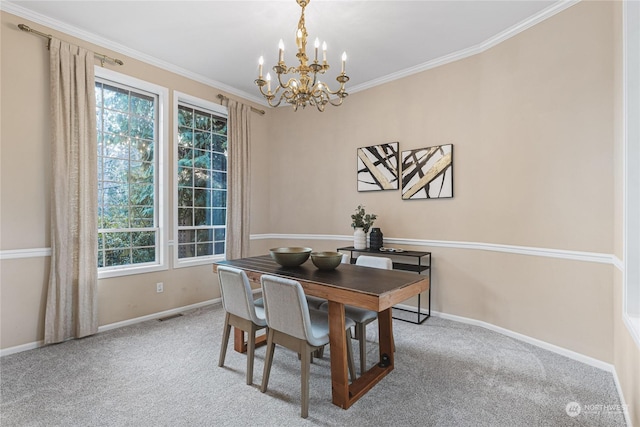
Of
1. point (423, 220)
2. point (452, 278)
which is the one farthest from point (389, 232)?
point (452, 278)

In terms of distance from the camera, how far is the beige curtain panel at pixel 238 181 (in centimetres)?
445

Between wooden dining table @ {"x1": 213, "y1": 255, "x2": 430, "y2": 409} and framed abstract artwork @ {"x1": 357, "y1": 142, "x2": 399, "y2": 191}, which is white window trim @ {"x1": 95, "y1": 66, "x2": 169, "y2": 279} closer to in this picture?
wooden dining table @ {"x1": 213, "y1": 255, "x2": 430, "y2": 409}

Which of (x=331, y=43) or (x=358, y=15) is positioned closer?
(x=358, y=15)

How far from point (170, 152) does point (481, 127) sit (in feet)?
12.3

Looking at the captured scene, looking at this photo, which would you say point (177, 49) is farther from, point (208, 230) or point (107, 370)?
point (107, 370)

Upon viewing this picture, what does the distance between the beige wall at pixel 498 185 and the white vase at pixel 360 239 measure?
0.33 metres

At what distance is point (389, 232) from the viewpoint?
4152 mm

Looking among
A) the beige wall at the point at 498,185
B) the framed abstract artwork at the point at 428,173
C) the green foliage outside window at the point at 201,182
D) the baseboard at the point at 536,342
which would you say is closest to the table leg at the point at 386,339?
the beige wall at the point at 498,185

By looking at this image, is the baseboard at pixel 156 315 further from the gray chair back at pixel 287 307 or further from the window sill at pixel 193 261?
the gray chair back at pixel 287 307

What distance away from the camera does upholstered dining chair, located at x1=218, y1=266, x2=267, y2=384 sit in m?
2.26

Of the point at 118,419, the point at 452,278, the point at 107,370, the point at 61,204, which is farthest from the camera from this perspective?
the point at 452,278

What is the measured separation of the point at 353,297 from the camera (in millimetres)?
1888

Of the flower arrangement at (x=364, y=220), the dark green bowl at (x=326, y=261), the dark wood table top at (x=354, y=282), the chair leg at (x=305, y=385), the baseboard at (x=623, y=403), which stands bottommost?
the baseboard at (x=623, y=403)

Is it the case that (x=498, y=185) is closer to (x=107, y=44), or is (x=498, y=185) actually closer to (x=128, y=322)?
(x=128, y=322)
